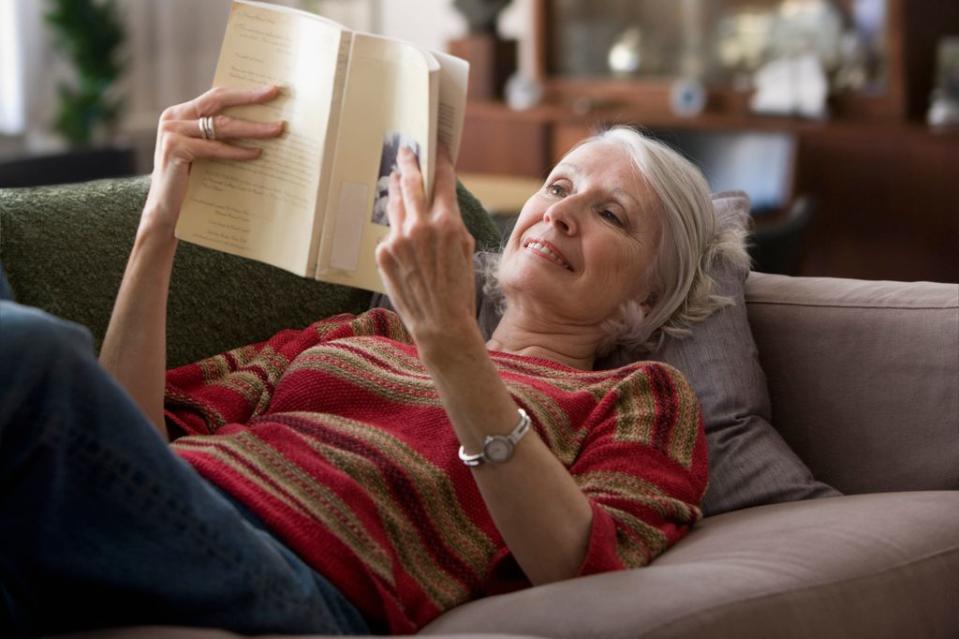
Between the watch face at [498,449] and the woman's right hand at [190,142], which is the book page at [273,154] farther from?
the watch face at [498,449]

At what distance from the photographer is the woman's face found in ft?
5.47

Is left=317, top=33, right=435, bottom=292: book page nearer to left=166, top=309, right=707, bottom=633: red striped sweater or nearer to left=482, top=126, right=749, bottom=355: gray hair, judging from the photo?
left=166, top=309, right=707, bottom=633: red striped sweater

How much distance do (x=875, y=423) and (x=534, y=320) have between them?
457 millimetres

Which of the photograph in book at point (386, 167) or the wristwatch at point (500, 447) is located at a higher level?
the photograph in book at point (386, 167)

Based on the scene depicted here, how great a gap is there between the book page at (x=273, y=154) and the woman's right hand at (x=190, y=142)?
0.03 feet

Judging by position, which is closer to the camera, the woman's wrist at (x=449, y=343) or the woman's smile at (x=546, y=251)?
the woman's wrist at (x=449, y=343)

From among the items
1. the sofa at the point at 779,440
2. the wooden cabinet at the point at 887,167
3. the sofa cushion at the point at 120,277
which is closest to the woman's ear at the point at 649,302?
the sofa at the point at 779,440

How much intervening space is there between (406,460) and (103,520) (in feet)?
1.23

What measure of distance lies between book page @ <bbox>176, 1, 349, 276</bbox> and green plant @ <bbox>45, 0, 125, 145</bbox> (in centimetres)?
362

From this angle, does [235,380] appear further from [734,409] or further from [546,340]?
[734,409]

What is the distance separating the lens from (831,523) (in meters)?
1.46

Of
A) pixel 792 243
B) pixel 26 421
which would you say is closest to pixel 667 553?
pixel 26 421

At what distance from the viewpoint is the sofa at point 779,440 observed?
1.28 metres

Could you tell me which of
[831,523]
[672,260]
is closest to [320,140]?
[672,260]
